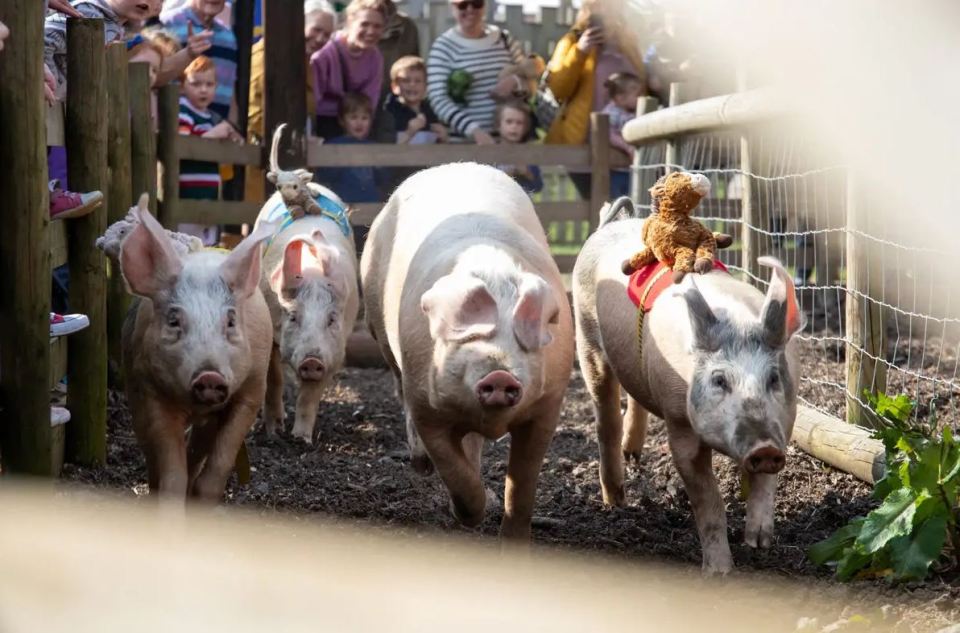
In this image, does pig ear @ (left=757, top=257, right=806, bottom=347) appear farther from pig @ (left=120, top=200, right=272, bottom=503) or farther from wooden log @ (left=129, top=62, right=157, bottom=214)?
wooden log @ (left=129, top=62, right=157, bottom=214)

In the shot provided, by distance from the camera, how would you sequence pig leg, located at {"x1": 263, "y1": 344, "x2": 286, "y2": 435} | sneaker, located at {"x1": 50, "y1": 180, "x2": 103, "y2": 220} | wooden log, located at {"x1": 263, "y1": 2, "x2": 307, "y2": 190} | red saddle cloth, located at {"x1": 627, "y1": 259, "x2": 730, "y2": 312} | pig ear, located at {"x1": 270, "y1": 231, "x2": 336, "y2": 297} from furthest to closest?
wooden log, located at {"x1": 263, "y1": 2, "x2": 307, "y2": 190}, pig leg, located at {"x1": 263, "y1": 344, "x2": 286, "y2": 435}, pig ear, located at {"x1": 270, "y1": 231, "x2": 336, "y2": 297}, sneaker, located at {"x1": 50, "y1": 180, "x2": 103, "y2": 220}, red saddle cloth, located at {"x1": 627, "y1": 259, "x2": 730, "y2": 312}

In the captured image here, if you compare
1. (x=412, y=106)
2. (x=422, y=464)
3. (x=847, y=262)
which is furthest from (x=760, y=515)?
(x=412, y=106)

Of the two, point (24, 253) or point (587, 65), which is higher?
point (587, 65)

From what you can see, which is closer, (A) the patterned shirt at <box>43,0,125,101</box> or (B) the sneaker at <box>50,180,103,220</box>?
(B) the sneaker at <box>50,180,103,220</box>

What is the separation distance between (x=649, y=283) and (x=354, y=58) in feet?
18.0

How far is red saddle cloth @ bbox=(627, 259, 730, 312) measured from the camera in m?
5.05

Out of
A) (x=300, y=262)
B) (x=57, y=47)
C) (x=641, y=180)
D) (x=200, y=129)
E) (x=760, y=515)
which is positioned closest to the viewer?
(x=760, y=515)

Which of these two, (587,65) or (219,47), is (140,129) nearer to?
(219,47)

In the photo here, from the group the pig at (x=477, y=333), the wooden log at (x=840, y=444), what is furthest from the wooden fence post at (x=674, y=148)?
the pig at (x=477, y=333)

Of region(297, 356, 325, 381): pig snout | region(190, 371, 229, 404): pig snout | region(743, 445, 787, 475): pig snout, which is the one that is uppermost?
region(190, 371, 229, 404): pig snout

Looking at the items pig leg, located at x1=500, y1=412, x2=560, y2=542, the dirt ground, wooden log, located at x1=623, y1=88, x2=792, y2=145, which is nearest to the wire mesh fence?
wooden log, located at x1=623, y1=88, x2=792, y2=145

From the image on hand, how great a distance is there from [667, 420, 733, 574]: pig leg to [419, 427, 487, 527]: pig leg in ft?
2.17

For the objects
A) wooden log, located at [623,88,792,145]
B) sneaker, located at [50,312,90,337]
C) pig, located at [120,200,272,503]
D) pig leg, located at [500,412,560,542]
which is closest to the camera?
pig, located at [120,200,272,503]

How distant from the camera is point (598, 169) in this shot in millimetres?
10805
